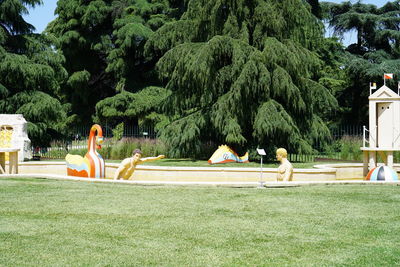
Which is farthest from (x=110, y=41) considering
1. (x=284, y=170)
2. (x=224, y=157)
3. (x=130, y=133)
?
(x=284, y=170)

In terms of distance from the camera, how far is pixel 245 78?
1977cm

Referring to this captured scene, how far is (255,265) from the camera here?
4.96 metres

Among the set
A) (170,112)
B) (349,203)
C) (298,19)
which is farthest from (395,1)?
(349,203)

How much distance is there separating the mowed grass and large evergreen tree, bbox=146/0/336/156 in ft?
33.0

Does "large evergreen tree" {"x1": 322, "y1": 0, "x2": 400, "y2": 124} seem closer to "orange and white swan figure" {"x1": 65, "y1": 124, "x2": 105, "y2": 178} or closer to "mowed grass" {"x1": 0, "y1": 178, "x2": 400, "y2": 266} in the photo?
"orange and white swan figure" {"x1": 65, "y1": 124, "x2": 105, "y2": 178}

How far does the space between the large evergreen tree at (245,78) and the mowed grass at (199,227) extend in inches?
396

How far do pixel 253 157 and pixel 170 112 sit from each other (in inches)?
177

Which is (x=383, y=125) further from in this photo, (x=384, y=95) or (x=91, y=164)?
(x=91, y=164)

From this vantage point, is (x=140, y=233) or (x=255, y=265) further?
(x=140, y=233)

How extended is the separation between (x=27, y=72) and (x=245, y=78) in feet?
39.1

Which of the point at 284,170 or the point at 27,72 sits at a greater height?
the point at 27,72

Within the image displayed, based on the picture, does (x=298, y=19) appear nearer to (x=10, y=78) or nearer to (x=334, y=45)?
(x=10, y=78)

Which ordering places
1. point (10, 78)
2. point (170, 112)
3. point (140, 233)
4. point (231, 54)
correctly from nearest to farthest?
point (140, 233) → point (231, 54) → point (170, 112) → point (10, 78)

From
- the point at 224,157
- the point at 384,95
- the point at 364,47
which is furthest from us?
the point at 364,47
